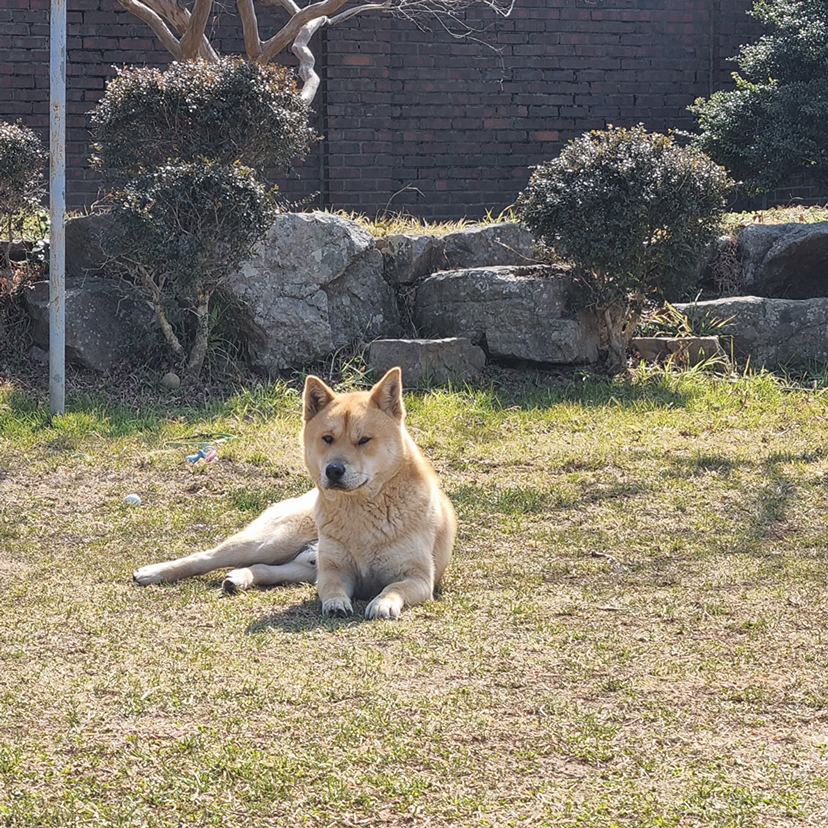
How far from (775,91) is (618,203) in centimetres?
413

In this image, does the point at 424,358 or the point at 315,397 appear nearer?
the point at 315,397

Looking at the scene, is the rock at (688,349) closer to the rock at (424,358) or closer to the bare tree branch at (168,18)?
the rock at (424,358)

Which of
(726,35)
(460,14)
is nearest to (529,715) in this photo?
(460,14)

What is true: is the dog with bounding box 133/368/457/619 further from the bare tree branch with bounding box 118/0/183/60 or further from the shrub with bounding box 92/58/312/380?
the bare tree branch with bounding box 118/0/183/60

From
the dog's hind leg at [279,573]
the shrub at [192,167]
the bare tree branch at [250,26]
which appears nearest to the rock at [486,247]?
the shrub at [192,167]

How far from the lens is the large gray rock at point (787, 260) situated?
10984 mm

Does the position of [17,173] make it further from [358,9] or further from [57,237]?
Result: [358,9]

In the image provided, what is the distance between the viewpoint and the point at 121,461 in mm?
7652

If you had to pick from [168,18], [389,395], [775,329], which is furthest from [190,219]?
[775,329]

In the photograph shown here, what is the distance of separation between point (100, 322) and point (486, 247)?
3.77 metres

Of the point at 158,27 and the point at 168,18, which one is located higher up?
the point at 168,18

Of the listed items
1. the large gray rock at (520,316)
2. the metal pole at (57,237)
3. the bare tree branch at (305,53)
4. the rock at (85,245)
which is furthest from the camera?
the bare tree branch at (305,53)

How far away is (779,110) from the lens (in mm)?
12227

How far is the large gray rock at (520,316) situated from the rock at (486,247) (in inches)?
35.1
